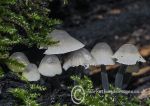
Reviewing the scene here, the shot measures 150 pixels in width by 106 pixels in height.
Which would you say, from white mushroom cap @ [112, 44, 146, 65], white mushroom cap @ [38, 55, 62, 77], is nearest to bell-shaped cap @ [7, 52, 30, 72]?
white mushroom cap @ [38, 55, 62, 77]

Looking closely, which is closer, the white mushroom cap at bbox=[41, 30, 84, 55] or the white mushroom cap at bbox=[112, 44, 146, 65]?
the white mushroom cap at bbox=[41, 30, 84, 55]

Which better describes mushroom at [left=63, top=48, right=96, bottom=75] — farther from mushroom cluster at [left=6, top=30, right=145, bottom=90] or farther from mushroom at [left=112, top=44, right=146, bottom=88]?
mushroom at [left=112, top=44, right=146, bottom=88]

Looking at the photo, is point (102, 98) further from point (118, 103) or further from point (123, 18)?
point (123, 18)

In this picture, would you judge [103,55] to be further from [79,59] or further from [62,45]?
[62,45]

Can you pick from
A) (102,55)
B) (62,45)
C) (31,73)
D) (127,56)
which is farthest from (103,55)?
(31,73)

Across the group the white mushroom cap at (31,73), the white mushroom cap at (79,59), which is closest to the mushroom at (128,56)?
the white mushroom cap at (79,59)

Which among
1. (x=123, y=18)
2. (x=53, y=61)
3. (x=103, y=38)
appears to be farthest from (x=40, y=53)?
(x=123, y=18)
